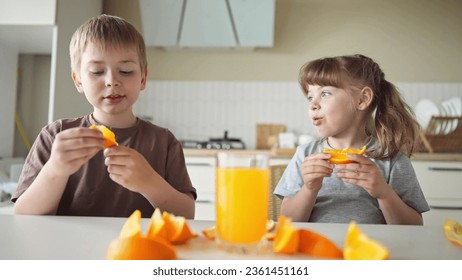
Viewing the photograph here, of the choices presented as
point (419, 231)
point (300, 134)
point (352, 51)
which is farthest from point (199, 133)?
point (419, 231)

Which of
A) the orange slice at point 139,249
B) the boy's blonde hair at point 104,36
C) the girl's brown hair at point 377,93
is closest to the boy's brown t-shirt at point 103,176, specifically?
the boy's blonde hair at point 104,36

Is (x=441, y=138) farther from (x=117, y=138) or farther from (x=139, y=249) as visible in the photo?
(x=139, y=249)

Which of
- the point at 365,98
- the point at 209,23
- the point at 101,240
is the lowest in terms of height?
the point at 101,240

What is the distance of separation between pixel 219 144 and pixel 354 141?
170 centimetres

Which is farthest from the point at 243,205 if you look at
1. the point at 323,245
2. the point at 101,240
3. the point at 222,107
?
the point at 222,107

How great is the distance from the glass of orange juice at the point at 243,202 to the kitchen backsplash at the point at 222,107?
8.65ft

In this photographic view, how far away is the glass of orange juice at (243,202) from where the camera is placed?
49cm

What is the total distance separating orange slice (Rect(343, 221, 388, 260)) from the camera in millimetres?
429

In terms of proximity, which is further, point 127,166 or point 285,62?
point 285,62

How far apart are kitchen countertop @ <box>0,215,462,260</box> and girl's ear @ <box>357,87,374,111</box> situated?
531 mm

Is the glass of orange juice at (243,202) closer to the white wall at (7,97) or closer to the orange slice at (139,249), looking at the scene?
the orange slice at (139,249)

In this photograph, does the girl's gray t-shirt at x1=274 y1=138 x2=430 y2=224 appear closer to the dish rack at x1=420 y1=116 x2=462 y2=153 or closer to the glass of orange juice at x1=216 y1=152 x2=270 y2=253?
the glass of orange juice at x1=216 y1=152 x2=270 y2=253

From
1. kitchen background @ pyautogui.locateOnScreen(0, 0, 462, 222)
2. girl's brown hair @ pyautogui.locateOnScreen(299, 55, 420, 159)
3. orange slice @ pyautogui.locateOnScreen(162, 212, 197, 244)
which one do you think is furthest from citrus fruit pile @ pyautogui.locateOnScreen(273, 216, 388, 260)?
kitchen background @ pyautogui.locateOnScreen(0, 0, 462, 222)

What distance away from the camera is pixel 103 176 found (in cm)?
100
